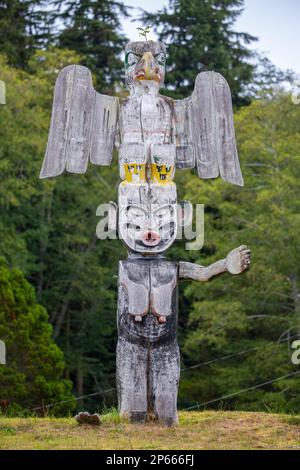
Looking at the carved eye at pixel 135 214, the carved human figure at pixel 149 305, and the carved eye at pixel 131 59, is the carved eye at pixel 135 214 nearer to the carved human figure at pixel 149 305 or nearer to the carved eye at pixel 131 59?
the carved human figure at pixel 149 305

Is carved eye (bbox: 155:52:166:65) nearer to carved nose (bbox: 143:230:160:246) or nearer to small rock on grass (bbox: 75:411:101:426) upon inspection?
carved nose (bbox: 143:230:160:246)

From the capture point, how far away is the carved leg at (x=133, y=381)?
11.7 m

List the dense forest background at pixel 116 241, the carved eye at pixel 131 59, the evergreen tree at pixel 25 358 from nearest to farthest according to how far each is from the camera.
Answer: the carved eye at pixel 131 59 → the evergreen tree at pixel 25 358 → the dense forest background at pixel 116 241

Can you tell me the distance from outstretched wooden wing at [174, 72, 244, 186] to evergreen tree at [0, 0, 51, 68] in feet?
76.1

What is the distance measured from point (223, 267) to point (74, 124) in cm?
244

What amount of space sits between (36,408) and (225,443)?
31.0ft

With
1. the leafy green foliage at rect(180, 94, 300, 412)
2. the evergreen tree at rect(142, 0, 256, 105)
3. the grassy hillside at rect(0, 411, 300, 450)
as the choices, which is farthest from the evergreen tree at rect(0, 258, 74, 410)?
the evergreen tree at rect(142, 0, 256, 105)

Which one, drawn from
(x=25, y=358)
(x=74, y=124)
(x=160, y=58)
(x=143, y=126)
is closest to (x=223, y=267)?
(x=143, y=126)

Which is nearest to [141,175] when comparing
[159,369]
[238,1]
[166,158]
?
[166,158]

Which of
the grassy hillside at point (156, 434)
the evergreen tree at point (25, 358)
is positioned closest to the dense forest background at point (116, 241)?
the evergreen tree at point (25, 358)

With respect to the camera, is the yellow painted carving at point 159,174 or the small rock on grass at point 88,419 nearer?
the small rock on grass at point 88,419

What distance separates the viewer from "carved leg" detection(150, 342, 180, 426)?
1169 centimetres

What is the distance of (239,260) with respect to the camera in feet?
37.2

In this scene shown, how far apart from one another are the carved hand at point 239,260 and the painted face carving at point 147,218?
884mm
